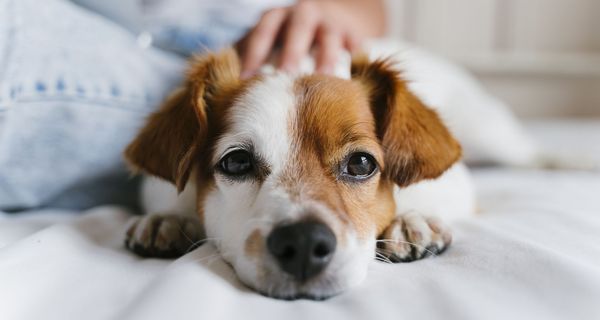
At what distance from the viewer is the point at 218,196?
106 cm

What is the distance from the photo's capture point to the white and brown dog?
87 centimetres

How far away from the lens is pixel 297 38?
5.03 feet

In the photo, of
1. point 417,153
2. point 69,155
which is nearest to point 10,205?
point 69,155

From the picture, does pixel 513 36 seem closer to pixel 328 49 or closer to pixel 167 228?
pixel 328 49

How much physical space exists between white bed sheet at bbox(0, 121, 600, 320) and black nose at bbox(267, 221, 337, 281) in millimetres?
53

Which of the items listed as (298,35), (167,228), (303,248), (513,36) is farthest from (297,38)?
(513,36)

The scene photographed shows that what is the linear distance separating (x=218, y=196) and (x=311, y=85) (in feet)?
0.95

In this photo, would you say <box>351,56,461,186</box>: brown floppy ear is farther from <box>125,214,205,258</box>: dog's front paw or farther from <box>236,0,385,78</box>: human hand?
<box>125,214,205,258</box>: dog's front paw

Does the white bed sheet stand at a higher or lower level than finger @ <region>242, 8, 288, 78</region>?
lower

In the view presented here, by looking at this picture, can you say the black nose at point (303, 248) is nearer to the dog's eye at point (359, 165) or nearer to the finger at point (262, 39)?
the dog's eye at point (359, 165)

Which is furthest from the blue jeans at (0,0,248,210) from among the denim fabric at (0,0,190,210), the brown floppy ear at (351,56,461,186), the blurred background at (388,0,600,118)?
the blurred background at (388,0,600,118)

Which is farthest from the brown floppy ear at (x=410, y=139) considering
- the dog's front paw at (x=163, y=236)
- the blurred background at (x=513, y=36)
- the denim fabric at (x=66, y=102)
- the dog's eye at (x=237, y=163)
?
the blurred background at (x=513, y=36)

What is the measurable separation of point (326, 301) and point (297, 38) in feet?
3.00

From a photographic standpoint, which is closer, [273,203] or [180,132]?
[273,203]
